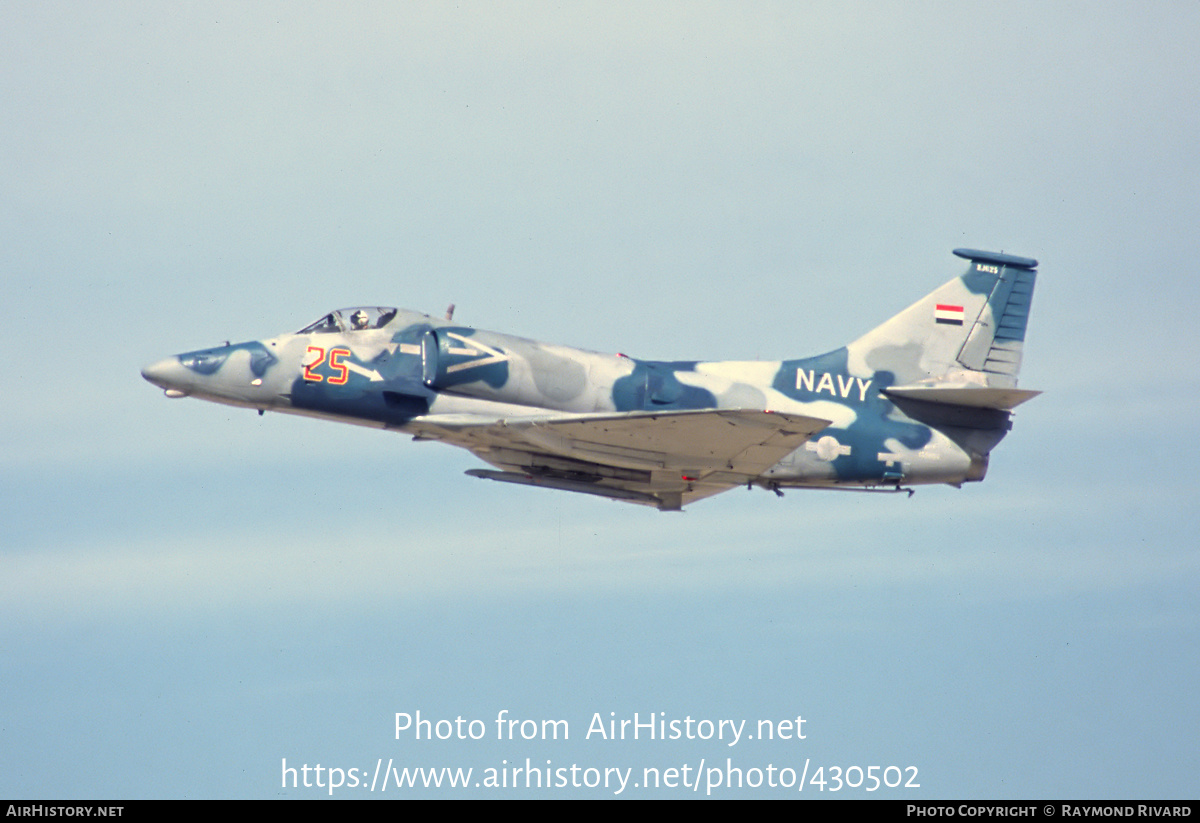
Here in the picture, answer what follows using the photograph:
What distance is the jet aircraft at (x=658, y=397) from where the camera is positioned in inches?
1101

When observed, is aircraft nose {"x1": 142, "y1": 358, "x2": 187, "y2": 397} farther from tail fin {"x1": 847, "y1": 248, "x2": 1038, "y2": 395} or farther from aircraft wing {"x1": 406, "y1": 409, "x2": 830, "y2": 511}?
tail fin {"x1": 847, "y1": 248, "x2": 1038, "y2": 395}

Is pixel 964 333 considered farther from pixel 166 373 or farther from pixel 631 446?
pixel 166 373

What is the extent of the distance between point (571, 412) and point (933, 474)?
24.1ft

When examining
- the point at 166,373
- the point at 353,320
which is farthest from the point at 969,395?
the point at 166,373

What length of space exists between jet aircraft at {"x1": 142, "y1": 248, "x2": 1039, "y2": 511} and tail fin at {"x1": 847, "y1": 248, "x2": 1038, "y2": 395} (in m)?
0.03

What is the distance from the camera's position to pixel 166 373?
2791cm

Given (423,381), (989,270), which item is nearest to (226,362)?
(423,381)

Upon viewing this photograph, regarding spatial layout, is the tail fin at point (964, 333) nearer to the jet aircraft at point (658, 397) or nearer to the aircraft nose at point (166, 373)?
the jet aircraft at point (658, 397)

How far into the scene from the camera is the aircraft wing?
26.8 metres

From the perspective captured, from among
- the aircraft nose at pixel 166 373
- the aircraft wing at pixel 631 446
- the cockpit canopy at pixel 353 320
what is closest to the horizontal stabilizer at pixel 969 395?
the aircraft wing at pixel 631 446

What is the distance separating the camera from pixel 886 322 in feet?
103

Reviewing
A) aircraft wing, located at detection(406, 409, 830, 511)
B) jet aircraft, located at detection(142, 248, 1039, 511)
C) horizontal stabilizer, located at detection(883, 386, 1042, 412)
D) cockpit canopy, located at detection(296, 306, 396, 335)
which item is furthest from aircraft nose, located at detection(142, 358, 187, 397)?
horizontal stabilizer, located at detection(883, 386, 1042, 412)

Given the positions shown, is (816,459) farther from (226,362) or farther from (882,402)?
(226,362)

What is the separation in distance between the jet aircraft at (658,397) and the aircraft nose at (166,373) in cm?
3
